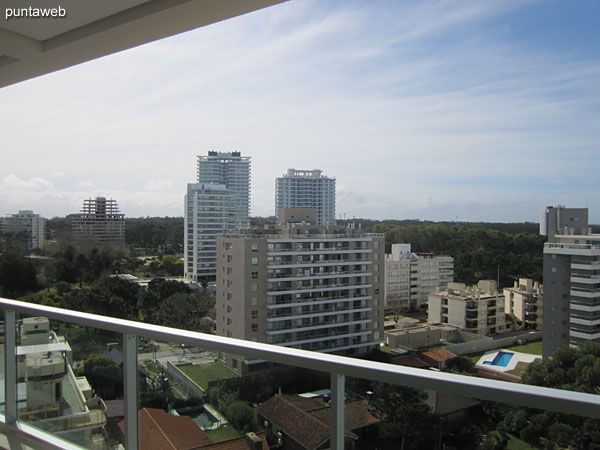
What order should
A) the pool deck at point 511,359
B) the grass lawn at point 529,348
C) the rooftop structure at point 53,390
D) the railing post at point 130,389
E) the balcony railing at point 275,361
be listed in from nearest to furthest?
the balcony railing at point 275,361 < the railing post at point 130,389 < the rooftop structure at point 53,390 < the pool deck at point 511,359 < the grass lawn at point 529,348

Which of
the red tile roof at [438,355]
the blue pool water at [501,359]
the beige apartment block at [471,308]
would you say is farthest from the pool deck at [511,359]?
the beige apartment block at [471,308]

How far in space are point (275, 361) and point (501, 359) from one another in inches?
779

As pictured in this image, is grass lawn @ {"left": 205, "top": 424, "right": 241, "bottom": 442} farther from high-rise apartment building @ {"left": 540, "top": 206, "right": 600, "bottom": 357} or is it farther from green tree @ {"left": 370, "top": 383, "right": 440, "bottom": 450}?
high-rise apartment building @ {"left": 540, "top": 206, "right": 600, "bottom": 357}

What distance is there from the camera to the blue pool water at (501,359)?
17.2m

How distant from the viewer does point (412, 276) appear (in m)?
24.0

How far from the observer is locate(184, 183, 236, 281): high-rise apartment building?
2044cm

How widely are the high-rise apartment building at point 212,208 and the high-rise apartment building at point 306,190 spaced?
2.56 meters

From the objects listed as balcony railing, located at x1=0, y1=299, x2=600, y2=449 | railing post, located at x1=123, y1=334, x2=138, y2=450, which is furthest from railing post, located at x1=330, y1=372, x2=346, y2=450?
railing post, located at x1=123, y1=334, x2=138, y2=450

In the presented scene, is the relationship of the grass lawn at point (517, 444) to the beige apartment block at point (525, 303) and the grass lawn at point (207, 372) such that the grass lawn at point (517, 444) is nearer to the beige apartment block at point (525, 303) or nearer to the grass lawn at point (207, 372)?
the grass lawn at point (207, 372)

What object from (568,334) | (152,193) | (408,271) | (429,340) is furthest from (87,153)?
(568,334)

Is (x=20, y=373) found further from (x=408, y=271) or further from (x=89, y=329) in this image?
(x=408, y=271)

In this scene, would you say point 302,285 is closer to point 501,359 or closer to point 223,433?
point 501,359

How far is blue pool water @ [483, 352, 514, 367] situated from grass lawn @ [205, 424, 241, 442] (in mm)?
18479

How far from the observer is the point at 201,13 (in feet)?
4.03
